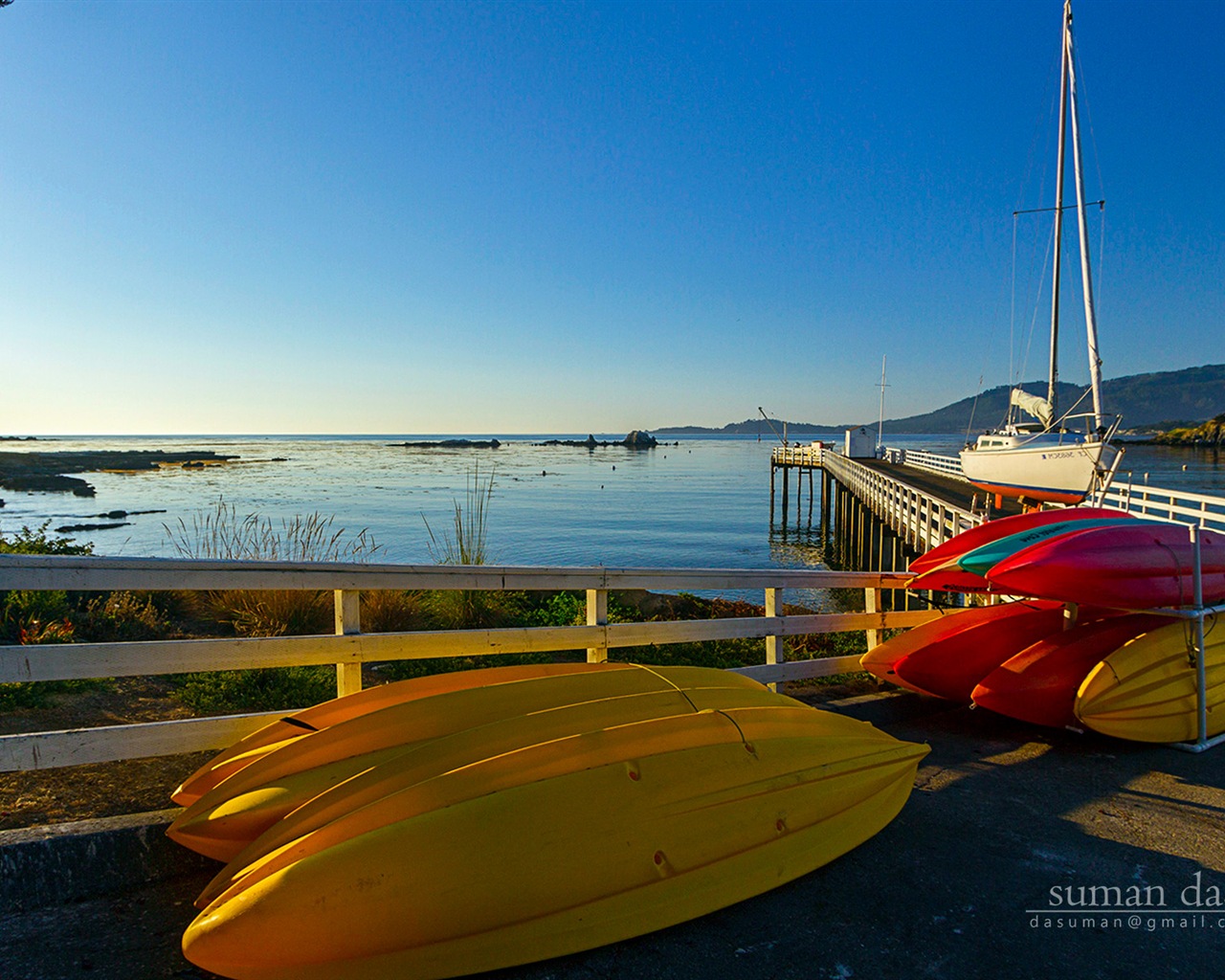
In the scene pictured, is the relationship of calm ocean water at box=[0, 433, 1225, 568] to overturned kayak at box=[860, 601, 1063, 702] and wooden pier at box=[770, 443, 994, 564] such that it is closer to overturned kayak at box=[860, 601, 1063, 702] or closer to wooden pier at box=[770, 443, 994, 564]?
wooden pier at box=[770, 443, 994, 564]

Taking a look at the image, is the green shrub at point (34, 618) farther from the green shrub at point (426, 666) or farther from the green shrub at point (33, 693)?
the green shrub at point (426, 666)

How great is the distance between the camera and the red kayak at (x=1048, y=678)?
4301 mm

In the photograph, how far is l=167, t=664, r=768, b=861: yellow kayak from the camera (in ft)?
8.48

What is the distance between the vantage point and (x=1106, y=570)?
4203mm

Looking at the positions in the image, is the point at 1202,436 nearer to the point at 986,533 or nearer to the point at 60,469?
the point at 986,533

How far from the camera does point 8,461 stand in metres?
58.6

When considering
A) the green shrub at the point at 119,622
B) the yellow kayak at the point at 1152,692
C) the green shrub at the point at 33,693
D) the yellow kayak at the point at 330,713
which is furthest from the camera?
the green shrub at the point at 119,622

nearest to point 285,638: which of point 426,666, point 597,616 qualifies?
point 597,616

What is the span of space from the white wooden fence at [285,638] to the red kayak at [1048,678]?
3.62 ft

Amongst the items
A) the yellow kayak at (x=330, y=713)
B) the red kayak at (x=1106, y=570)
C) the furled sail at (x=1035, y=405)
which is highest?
the furled sail at (x=1035, y=405)

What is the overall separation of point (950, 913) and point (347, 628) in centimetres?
274

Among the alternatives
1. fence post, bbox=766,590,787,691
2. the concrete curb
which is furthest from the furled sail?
the concrete curb

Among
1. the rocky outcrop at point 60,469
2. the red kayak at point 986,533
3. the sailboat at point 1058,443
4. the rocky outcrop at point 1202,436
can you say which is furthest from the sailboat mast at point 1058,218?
the rocky outcrop at point 1202,436

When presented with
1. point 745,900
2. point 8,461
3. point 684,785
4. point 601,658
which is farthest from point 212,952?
point 8,461
